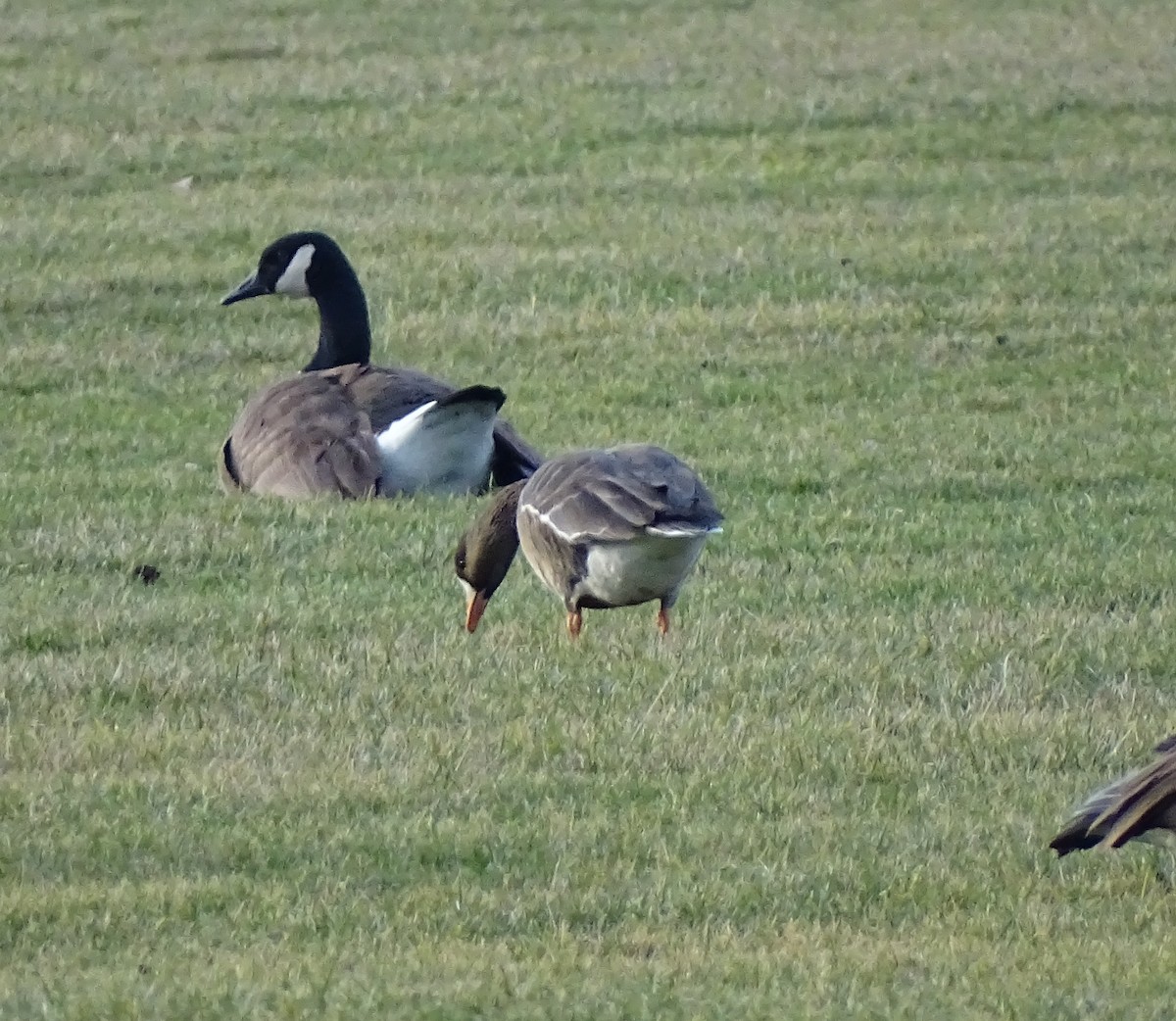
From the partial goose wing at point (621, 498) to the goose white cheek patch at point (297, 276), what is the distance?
436cm

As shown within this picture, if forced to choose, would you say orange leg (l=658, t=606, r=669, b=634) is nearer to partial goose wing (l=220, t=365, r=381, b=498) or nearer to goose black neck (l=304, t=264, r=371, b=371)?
partial goose wing (l=220, t=365, r=381, b=498)

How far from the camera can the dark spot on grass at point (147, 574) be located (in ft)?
27.0

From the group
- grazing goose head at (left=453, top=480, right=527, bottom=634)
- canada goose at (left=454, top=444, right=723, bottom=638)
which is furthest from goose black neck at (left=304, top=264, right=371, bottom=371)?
canada goose at (left=454, top=444, right=723, bottom=638)

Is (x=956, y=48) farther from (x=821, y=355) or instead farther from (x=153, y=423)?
(x=153, y=423)

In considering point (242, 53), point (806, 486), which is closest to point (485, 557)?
point (806, 486)

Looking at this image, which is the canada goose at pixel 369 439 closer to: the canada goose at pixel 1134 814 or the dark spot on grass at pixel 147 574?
the dark spot on grass at pixel 147 574

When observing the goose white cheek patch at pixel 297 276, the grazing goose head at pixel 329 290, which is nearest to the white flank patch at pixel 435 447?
the grazing goose head at pixel 329 290

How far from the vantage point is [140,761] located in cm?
604

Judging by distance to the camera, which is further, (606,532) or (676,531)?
(606,532)

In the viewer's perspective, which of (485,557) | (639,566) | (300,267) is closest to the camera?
(639,566)

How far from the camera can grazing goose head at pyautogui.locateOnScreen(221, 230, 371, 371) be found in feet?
36.6

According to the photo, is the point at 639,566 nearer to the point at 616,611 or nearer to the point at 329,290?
the point at 616,611

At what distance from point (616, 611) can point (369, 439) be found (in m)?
2.13

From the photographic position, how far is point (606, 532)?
265 inches
